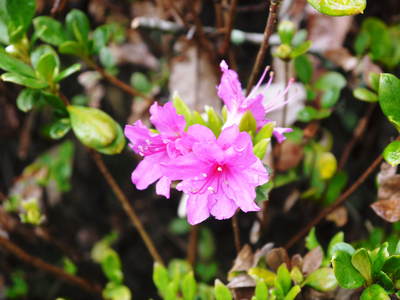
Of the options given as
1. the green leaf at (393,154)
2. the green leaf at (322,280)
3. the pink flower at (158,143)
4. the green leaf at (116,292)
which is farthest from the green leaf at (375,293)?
the green leaf at (116,292)

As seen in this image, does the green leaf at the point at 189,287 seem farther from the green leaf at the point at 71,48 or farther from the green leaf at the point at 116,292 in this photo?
the green leaf at the point at 71,48

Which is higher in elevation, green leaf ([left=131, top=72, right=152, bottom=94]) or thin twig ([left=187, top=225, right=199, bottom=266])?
green leaf ([left=131, top=72, right=152, bottom=94])

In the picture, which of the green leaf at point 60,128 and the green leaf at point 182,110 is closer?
the green leaf at point 182,110

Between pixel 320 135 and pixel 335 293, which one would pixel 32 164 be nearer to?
pixel 320 135

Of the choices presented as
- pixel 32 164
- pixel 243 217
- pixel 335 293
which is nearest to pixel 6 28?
pixel 32 164

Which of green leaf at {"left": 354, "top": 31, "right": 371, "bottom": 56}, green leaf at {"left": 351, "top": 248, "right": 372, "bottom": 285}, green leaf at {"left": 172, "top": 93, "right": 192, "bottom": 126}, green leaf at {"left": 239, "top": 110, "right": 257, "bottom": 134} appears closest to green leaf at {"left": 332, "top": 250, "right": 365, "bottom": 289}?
green leaf at {"left": 351, "top": 248, "right": 372, "bottom": 285}

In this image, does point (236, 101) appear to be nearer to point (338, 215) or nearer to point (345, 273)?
point (345, 273)

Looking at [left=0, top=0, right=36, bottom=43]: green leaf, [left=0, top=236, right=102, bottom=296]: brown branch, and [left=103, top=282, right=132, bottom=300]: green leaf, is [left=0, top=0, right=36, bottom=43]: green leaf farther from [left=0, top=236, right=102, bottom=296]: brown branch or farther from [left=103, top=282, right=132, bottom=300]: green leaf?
[left=103, top=282, right=132, bottom=300]: green leaf
